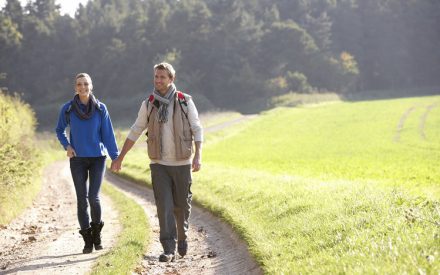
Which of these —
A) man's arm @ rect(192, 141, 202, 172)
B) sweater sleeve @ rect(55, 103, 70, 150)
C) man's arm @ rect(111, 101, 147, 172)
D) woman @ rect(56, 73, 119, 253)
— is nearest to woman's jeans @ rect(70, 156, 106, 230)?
woman @ rect(56, 73, 119, 253)

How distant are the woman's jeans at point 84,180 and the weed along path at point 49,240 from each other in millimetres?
663

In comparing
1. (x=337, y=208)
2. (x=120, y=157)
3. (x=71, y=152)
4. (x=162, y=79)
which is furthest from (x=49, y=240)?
(x=337, y=208)

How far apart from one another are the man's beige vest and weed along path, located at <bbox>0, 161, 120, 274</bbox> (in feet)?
6.38

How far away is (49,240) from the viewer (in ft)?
33.8

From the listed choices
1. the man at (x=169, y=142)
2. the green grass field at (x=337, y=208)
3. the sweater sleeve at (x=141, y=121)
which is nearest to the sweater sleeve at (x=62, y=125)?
the man at (x=169, y=142)

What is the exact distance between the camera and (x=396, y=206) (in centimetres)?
850

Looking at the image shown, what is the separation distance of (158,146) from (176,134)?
0.32 meters

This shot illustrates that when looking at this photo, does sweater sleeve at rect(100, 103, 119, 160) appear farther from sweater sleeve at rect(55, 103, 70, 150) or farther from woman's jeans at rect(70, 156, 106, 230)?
sweater sleeve at rect(55, 103, 70, 150)

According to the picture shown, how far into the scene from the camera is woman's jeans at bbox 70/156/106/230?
871 cm

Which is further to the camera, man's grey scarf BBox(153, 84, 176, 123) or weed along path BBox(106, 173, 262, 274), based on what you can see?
man's grey scarf BBox(153, 84, 176, 123)

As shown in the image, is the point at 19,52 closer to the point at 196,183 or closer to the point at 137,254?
the point at 196,183

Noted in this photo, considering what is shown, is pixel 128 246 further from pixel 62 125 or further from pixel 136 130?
pixel 62 125

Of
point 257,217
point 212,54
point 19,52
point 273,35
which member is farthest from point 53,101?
point 257,217

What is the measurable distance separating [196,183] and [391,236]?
457 inches
